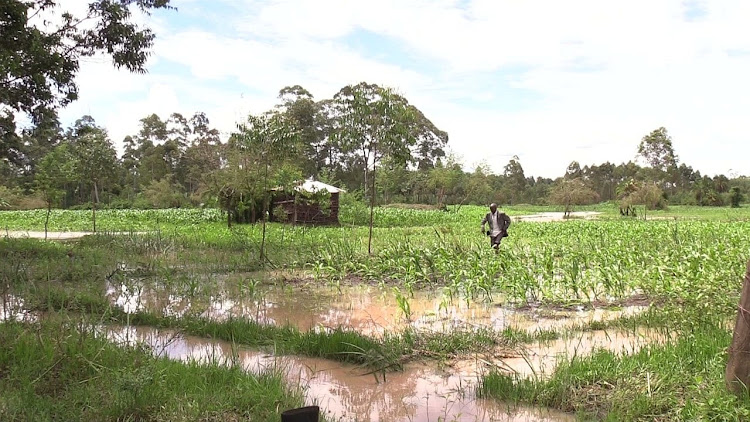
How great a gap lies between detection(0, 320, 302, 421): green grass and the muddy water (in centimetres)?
47

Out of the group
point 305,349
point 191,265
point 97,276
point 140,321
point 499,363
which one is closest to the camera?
point 499,363

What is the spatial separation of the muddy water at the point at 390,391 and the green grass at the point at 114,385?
47cm

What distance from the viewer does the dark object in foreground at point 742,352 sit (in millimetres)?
3965

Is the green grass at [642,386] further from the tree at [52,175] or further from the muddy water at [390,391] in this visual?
the tree at [52,175]

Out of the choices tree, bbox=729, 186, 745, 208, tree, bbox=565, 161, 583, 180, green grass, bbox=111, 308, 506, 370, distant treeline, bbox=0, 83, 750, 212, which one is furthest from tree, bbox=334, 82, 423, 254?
tree, bbox=565, 161, 583, 180

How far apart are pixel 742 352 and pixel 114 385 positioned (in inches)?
187

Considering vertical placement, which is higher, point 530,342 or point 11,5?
point 11,5

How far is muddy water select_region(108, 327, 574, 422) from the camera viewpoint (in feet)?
14.5

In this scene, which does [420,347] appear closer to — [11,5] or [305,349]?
[305,349]

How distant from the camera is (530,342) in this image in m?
6.36

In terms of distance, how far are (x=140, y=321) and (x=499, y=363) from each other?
15.9 feet

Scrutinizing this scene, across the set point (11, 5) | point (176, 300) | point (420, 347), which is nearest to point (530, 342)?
point (420, 347)

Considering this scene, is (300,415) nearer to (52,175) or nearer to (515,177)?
(52,175)

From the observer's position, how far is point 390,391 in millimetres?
5027
